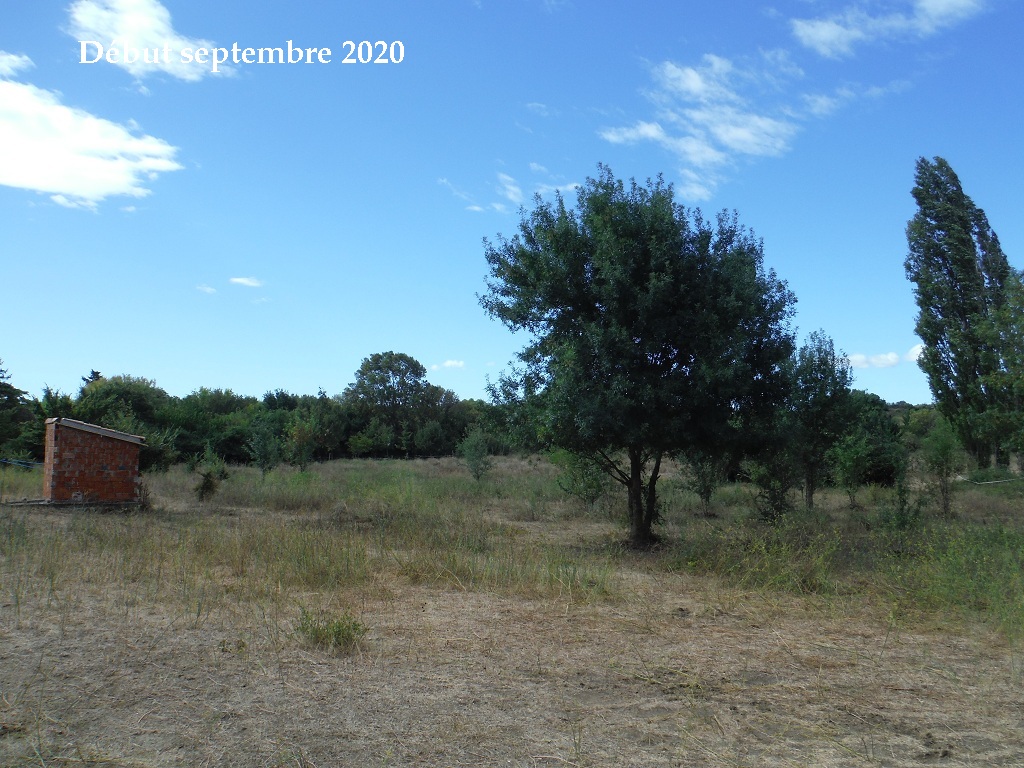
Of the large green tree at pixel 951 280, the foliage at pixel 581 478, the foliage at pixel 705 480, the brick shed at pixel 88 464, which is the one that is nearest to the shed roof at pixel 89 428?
the brick shed at pixel 88 464

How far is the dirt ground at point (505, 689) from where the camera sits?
411cm

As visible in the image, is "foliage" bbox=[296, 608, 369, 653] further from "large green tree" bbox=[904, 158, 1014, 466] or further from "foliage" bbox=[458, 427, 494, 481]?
"large green tree" bbox=[904, 158, 1014, 466]

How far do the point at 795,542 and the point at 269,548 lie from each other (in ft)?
25.7

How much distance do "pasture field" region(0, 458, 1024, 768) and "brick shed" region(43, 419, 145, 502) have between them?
2103 millimetres

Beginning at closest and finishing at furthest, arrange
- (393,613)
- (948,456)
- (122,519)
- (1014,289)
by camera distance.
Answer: (393,613), (122,519), (1014,289), (948,456)

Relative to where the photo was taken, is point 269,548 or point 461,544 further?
point 461,544

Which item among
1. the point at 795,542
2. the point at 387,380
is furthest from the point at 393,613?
the point at 387,380

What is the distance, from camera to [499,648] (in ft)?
20.1

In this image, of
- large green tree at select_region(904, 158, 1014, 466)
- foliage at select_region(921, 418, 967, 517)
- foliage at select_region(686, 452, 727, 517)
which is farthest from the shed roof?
large green tree at select_region(904, 158, 1014, 466)

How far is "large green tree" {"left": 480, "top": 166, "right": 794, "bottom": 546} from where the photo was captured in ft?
35.7

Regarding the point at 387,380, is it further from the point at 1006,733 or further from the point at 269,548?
the point at 1006,733

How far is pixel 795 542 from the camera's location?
10.7m

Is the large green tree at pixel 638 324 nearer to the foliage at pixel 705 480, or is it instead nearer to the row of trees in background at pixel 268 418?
the row of trees in background at pixel 268 418

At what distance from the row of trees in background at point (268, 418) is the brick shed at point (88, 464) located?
339 cm
